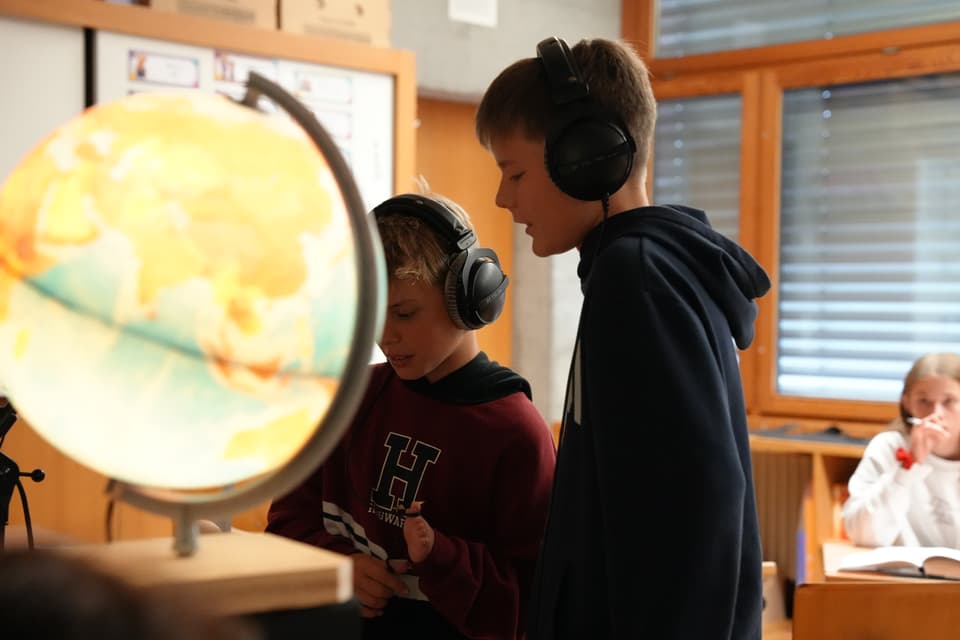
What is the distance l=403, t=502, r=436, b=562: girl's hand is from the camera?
1277mm

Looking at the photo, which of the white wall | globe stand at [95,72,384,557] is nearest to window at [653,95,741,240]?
the white wall

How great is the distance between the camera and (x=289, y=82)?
135 inches

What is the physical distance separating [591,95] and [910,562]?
5.91ft

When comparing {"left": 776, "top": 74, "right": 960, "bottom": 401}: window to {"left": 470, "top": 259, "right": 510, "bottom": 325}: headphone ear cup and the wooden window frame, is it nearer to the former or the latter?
the wooden window frame

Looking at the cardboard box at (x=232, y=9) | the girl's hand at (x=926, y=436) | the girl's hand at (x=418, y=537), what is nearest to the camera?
the girl's hand at (x=418, y=537)

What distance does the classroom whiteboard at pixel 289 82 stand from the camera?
10.0 feet

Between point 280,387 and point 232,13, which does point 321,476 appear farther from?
point 232,13

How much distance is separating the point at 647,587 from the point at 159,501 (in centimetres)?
61

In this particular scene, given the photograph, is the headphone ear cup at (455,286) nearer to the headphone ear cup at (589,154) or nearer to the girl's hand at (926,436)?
the headphone ear cup at (589,154)

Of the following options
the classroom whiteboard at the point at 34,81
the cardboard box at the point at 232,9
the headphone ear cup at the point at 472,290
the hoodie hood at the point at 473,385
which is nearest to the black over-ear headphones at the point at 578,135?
the headphone ear cup at the point at 472,290

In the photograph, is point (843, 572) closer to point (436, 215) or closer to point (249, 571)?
point (436, 215)

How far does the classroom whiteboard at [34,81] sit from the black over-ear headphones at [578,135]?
6.45ft

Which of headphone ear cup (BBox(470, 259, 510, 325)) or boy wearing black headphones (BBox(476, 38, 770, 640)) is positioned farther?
headphone ear cup (BBox(470, 259, 510, 325))

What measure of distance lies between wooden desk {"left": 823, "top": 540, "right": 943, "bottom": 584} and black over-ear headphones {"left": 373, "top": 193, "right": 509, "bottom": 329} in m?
1.44
